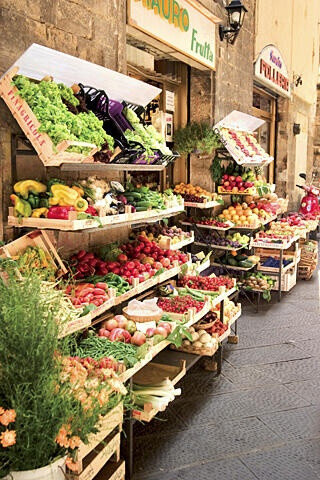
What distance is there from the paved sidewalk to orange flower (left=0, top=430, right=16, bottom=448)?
5.02 ft

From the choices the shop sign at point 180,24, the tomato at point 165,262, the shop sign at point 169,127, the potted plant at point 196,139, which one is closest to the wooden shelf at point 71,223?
the tomato at point 165,262

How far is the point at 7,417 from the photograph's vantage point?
7.18 ft

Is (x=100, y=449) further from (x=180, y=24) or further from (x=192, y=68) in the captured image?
(x=192, y=68)

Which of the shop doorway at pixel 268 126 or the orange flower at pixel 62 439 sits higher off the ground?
the shop doorway at pixel 268 126

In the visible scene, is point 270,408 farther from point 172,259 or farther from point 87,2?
point 87,2

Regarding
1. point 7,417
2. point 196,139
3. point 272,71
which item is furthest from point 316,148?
point 7,417

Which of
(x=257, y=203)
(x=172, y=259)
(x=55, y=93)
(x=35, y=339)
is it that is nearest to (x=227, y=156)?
(x=257, y=203)

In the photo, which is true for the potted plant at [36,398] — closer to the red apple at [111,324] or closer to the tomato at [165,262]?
the red apple at [111,324]

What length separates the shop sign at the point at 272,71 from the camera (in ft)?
30.3

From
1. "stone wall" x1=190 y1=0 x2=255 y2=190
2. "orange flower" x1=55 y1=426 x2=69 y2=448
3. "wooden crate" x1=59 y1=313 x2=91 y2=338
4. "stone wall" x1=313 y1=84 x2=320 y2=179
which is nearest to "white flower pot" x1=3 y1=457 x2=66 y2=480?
"orange flower" x1=55 y1=426 x2=69 y2=448

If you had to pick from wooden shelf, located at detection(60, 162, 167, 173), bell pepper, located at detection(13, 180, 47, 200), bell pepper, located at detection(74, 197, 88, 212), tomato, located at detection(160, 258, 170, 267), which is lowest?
tomato, located at detection(160, 258, 170, 267)

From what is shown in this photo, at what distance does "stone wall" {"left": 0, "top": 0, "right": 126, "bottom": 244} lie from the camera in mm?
3492

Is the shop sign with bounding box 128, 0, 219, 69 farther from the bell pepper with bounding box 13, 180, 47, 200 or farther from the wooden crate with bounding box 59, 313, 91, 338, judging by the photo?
the wooden crate with bounding box 59, 313, 91, 338

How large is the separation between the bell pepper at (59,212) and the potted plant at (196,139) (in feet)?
12.7
